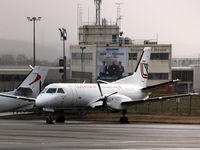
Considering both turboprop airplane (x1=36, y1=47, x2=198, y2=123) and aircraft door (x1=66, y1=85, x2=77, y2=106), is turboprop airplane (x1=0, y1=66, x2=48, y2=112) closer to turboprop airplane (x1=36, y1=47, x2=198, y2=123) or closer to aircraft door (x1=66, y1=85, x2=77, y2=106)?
turboprop airplane (x1=36, y1=47, x2=198, y2=123)

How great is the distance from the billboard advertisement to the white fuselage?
48.2 metres

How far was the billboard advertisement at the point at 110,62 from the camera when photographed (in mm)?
87500

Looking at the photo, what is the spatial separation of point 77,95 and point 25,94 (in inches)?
229

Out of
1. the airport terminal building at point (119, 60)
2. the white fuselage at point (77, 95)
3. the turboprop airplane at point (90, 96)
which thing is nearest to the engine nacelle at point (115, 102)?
the turboprop airplane at point (90, 96)

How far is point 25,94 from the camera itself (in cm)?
3897

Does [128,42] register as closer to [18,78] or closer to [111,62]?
[111,62]

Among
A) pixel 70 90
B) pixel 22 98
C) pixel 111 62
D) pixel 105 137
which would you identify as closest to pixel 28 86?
pixel 22 98

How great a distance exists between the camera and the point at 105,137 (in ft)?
74.3

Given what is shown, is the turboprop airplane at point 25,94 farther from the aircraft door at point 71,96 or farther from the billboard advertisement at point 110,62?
the billboard advertisement at point 110,62

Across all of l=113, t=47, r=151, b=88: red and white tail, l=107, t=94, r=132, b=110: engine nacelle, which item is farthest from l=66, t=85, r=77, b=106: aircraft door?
l=113, t=47, r=151, b=88: red and white tail

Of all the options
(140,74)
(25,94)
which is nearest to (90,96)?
(25,94)

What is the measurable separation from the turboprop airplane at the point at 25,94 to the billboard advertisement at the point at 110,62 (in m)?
48.1

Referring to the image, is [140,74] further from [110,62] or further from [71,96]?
[110,62]

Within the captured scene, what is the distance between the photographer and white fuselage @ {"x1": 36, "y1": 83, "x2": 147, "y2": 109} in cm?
3384
